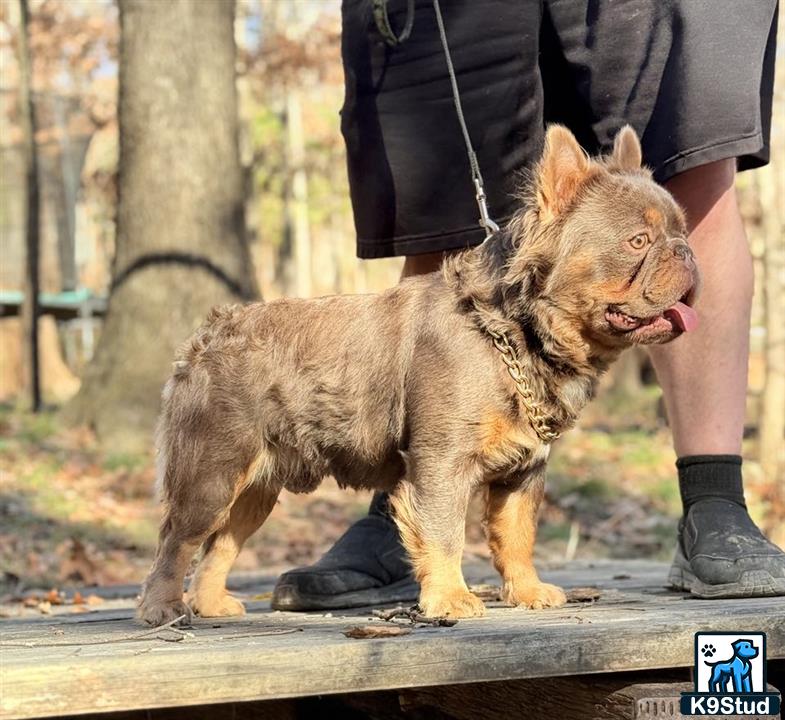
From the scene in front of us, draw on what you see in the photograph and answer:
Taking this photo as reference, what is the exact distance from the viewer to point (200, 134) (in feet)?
37.8

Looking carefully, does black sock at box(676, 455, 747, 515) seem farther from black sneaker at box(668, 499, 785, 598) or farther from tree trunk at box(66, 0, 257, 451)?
tree trunk at box(66, 0, 257, 451)

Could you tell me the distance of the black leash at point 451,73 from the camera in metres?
4.39

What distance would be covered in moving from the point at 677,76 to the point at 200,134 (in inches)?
308

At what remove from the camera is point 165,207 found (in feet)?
37.1

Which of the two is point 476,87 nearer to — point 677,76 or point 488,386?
point 677,76

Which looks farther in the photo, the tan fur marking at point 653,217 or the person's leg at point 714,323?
the person's leg at point 714,323

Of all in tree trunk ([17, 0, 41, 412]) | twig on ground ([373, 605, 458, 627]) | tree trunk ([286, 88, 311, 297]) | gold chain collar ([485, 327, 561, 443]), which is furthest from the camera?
tree trunk ([286, 88, 311, 297])

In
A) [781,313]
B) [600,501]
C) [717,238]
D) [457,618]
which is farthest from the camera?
[781,313]

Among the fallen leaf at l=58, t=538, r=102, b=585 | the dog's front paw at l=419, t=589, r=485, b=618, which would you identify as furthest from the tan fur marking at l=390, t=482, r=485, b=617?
the fallen leaf at l=58, t=538, r=102, b=585

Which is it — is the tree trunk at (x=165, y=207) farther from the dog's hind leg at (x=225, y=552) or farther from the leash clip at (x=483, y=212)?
the leash clip at (x=483, y=212)

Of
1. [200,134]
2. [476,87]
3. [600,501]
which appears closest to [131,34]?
[200,134]

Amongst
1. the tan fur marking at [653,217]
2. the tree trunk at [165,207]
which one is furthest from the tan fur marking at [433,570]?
the tree trunk at [165,207]

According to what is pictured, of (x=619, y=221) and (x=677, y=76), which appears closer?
(x=619, y=221)

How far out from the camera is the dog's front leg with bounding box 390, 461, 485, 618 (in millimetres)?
3842
